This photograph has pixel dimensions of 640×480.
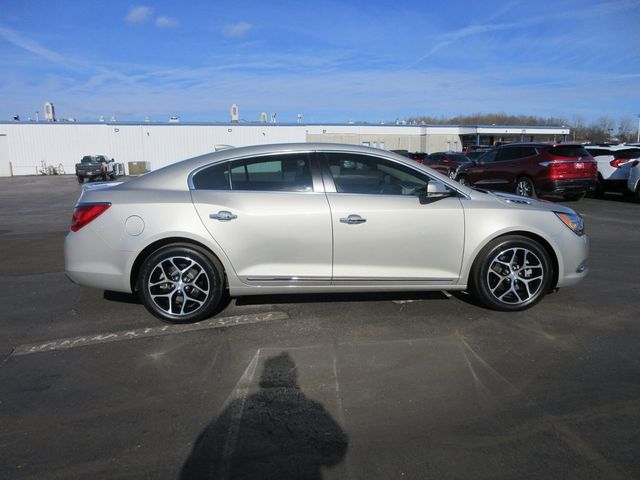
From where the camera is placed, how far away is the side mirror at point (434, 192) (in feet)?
14.1

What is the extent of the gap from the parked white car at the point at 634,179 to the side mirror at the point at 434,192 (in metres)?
12.8

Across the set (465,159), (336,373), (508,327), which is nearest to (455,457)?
(336,373)

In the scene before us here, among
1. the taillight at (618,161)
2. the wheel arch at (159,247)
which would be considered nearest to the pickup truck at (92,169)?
the taillight at (618,161)

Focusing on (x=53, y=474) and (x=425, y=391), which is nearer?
(x=53, y=474)

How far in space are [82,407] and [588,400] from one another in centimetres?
321

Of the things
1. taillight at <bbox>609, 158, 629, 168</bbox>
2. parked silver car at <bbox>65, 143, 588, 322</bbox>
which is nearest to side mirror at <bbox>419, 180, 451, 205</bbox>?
parked silver car at <bbox>65, 143, 588, 322</bbox>

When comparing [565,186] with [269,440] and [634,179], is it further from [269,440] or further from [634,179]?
[269,440]

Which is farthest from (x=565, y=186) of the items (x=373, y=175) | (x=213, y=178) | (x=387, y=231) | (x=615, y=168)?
(x=213, y=178)

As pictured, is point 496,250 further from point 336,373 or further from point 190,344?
point 190,344

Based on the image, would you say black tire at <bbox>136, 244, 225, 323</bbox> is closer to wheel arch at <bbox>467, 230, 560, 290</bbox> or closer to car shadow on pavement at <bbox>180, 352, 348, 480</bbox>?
car shadow on pavement at <bbox>180, 352, 348, 480</bbox>

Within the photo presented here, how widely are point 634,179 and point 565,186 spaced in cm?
312

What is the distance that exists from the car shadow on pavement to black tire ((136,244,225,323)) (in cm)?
136

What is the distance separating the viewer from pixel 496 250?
4484 millimetres

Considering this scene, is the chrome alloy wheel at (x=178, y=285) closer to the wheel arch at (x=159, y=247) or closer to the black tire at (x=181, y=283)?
the black tire at (x=181, y=283)
